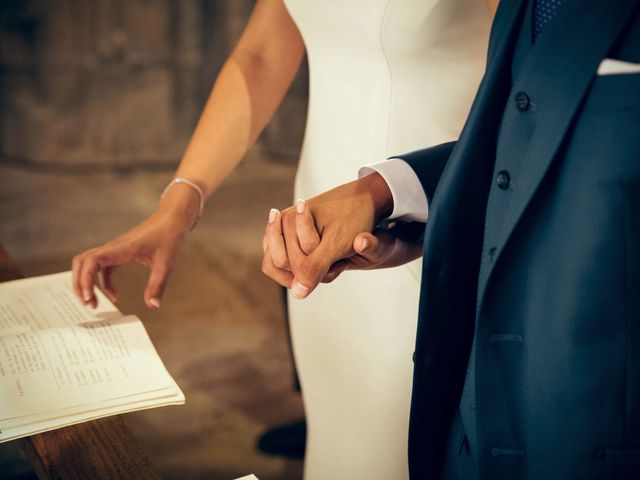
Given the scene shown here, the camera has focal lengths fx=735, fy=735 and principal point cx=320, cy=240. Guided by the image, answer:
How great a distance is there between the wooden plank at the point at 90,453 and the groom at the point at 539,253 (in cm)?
26

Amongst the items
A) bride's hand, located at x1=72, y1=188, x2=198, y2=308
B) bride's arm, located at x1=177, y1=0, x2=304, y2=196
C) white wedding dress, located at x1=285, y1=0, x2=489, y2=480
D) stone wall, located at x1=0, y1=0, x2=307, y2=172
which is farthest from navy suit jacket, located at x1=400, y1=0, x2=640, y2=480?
stone wall, located at x1=0, y1=0, x2=307, y2=172

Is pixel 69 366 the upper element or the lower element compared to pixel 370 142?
lower

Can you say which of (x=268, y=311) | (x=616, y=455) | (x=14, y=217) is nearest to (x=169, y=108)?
(x=14, y=217)

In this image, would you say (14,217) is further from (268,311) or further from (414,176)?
(414,176)

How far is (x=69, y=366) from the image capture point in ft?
3.22

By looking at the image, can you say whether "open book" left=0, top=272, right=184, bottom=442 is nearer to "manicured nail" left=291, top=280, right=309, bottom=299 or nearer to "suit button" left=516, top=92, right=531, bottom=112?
"manicured nail" left=291, top=280, right=309, bottom=299

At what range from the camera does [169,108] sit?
5.16 metres

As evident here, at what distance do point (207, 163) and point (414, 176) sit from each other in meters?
0.50

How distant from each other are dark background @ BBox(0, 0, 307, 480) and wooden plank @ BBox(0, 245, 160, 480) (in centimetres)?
204

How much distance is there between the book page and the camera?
92cm

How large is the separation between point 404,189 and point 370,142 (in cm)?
29

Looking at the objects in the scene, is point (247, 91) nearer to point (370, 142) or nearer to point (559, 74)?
point (370, 142)

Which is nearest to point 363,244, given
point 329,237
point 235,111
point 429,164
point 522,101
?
point 329,237

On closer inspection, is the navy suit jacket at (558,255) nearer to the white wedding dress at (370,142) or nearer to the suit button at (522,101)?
the suit button at (522,101)
